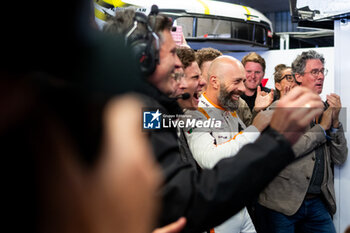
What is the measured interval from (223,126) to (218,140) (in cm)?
14

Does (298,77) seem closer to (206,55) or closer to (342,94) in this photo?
(342,94)

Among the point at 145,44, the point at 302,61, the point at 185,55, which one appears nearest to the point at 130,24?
the point at 145,44

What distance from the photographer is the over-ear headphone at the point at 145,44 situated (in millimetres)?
976

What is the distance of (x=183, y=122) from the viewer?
5.63 ft

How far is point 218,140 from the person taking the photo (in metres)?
1.83

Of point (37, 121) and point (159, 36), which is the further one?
point (159, 36)

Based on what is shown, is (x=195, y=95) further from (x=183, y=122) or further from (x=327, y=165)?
(x=327, y=165)

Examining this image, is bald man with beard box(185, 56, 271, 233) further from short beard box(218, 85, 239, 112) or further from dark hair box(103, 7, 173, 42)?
dark hair box(103, 7, 173, 42)

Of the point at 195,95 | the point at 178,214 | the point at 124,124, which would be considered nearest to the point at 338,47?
the point at 195,95

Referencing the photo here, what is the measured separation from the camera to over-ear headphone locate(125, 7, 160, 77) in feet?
3.20

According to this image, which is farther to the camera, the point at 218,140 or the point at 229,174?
the point at 218,140

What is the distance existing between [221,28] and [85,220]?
4609 millimetres

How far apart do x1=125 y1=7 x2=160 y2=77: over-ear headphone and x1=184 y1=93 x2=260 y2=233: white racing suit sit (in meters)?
0.68

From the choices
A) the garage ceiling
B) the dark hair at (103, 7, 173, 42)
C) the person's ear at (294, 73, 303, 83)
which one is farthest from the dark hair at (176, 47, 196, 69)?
the garage ceiling
